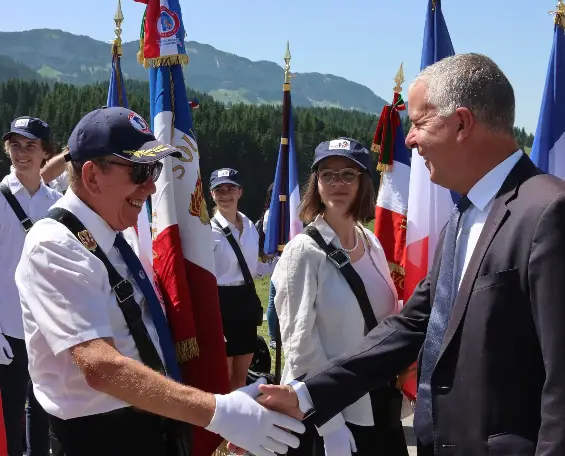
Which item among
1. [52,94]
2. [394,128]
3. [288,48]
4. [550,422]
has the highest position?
[52,94]

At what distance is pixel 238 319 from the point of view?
6.30 meters

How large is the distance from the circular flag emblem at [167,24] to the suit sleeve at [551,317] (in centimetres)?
261

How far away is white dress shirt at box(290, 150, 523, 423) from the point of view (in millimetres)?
2021

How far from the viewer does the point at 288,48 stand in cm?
703

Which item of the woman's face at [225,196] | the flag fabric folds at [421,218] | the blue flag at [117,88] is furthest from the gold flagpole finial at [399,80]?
the woman's face at [225,196]

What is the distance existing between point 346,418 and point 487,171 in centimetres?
174

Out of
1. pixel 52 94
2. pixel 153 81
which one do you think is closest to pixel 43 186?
pixel 153 81

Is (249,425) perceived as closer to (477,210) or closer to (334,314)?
(477,210)

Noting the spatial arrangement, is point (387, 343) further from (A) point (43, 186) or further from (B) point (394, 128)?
(A) point (43, 186)

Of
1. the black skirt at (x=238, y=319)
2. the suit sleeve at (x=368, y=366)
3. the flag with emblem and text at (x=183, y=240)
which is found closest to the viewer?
the suit sleeve at (x=368, y=366)

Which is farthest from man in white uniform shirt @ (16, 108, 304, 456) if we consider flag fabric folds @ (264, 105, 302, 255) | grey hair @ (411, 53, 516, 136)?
flag fabric folds @ (264, 105, 302, 255)

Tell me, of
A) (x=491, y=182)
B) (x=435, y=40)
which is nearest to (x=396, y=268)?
(x=435, y=40)

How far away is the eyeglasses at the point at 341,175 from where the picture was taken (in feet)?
12.1

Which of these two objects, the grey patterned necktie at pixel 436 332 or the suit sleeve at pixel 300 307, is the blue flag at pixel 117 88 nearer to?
the suit sleeve at pixel 300 307
